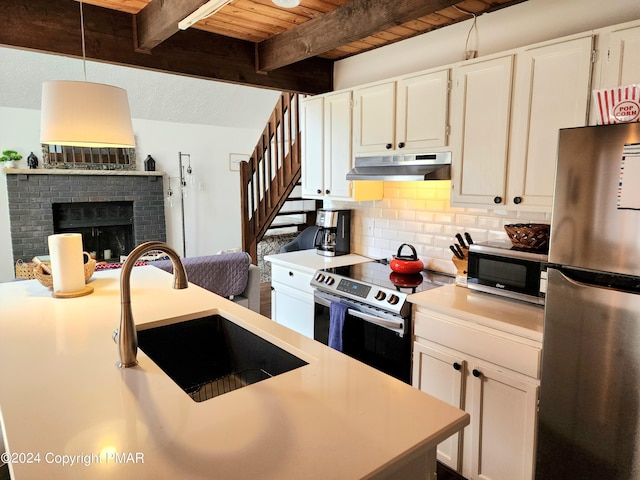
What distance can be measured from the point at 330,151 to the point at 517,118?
1.46m

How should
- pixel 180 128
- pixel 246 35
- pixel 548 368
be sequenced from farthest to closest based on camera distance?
pixel 180 128 < pixel 246 35 < pixel 548 368

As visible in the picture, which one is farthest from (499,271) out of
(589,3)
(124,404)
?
(124,404)

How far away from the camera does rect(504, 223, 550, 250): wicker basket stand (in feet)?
7.04

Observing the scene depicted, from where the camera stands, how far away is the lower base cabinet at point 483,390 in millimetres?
1878

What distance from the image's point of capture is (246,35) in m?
3.11

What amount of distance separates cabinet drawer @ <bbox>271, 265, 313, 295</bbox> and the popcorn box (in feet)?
6.56

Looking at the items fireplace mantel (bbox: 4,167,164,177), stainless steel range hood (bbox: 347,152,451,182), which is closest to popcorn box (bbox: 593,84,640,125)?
stainless steel range hood (bbox: 347,152,451,182)

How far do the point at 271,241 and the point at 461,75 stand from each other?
425cm

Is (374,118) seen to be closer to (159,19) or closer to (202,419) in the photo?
(159,19)

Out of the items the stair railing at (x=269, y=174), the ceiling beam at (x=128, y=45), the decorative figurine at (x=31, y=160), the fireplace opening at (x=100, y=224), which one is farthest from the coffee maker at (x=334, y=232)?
the decorative figurine at (x=31, y=160)

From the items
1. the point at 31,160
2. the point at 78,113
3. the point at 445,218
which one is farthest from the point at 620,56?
the point at 31,160

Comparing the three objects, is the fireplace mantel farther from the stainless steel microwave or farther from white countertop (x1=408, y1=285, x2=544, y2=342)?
the stainless steel microwave

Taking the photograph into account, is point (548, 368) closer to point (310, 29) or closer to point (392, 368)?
point (392, 368)

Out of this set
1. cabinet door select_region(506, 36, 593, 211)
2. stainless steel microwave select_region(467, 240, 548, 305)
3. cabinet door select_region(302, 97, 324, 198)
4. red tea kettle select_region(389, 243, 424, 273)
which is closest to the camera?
cabinet door select_region(506, 36, 593, 211)
